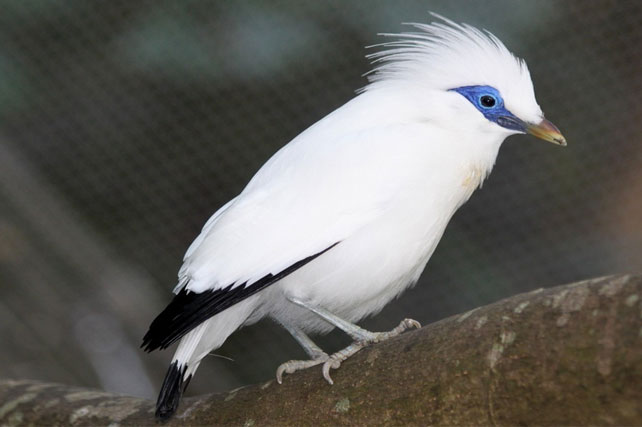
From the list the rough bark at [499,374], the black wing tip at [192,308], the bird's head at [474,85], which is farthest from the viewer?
the bird's head at [474,85]

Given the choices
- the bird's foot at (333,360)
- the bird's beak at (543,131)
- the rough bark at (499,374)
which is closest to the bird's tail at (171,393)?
the rough bark at (499,374)

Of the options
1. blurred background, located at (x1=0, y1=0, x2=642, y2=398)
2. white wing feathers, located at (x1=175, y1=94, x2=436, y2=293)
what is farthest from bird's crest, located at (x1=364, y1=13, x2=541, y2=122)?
blurred background, located at (x1=0, y1=0, x2=642, y2=398)

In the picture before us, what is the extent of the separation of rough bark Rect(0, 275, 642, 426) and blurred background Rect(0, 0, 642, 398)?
5.52 ft

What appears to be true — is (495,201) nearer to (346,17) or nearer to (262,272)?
(346,17)

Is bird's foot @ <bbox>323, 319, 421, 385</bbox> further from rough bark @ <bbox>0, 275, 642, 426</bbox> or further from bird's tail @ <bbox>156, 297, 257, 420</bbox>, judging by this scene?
bird's tail @ <bbox>156, 297, 257, 420</bbox>

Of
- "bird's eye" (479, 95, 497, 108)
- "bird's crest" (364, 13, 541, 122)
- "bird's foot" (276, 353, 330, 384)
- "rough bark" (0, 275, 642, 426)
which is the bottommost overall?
"rough bark" (0, 275, 642, 426)

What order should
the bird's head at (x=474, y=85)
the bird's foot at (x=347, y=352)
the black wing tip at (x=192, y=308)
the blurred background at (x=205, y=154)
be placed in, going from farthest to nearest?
1. the blurred background at (x=205, y=154)
2. the bird's head at (x=474, y=85)
3. the black wing tip at (x=192, y=308)
4. the bird's foot at (x=347, y=352)

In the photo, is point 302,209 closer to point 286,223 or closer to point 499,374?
point 286,223

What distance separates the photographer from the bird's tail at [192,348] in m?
1.59

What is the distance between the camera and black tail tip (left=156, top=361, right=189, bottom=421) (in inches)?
62.5

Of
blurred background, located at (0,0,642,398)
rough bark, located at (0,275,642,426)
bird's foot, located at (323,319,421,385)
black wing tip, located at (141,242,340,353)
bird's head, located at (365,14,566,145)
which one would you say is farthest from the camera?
blurred background, located at (0,0,642,398)

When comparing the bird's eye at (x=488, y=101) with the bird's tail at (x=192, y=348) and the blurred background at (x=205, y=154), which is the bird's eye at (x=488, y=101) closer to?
the bird's tail at (x=192, y=348)

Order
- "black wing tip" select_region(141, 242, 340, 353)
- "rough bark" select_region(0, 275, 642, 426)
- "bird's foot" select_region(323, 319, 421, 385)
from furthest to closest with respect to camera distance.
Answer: "black wing tip" select_region(141, 242, 340, 353) < "bird's foot" select_region(323, 319, 421, 385) < "rough bark" select_region(0, 275, 642, 426)

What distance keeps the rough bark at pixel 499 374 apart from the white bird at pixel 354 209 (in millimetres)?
95
